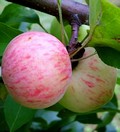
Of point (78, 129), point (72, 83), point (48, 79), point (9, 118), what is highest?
point (48, 79)

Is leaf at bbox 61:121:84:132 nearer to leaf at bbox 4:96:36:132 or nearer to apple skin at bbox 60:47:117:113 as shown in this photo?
leaf at bbox 4:96:36:132

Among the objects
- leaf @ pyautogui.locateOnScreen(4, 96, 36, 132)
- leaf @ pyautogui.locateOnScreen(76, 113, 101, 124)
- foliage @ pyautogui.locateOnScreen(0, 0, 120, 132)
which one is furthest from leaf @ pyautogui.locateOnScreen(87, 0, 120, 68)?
leaf @ pyautogui.locateOnScreen(76, 113, 101, 124)

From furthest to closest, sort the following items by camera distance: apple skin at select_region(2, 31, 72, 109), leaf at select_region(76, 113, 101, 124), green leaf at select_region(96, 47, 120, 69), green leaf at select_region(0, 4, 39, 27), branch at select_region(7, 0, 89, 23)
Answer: leaf at select_region(76, 113, 101, 124) < green leaf at select_region(0, 4, 39, 27) < branch at select_region(7, 0, 89, 23) < green leaf at select_region(96, 47, 120, 69) < apple skin at select_region(2, 31, 72, 109)

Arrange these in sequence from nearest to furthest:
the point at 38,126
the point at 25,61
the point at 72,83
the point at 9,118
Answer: the point at 25,61 < the point at 72,83 < the point at 9,118 < the point at 38,126

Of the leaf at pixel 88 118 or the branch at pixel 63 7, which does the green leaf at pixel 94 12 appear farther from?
the leaf at pixel 88 118

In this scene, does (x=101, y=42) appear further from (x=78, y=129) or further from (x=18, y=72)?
(x=78, y=129)

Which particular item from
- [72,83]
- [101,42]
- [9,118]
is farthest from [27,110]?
[101,42]

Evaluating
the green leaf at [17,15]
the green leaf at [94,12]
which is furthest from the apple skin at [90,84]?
the green leaf at [17,15]
